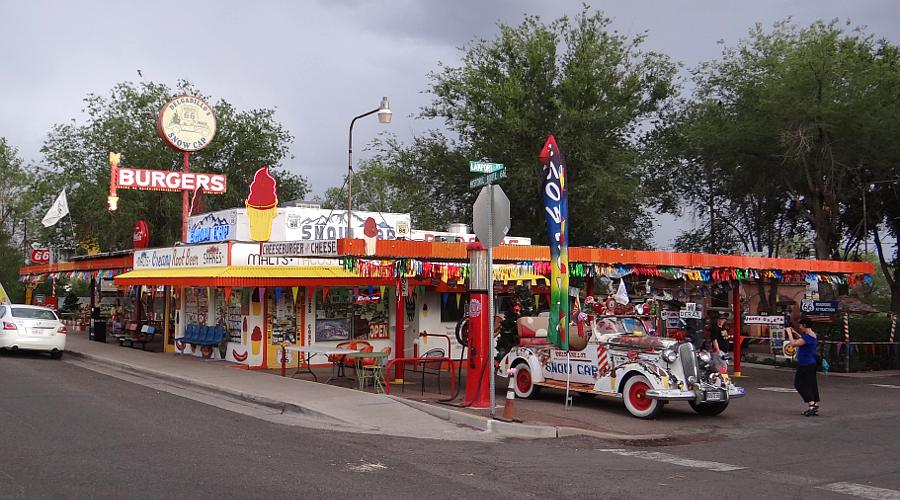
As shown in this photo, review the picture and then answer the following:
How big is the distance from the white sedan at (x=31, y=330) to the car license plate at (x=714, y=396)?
17019 mm

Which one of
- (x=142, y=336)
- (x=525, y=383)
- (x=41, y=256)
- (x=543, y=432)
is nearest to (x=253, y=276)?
(x=525, y=383)

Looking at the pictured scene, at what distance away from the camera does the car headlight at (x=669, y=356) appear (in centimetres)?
1320

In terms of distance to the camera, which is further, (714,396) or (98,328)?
(98,328)

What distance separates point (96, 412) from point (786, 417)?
37.5 ft

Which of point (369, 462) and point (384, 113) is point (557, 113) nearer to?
point (384, 113)

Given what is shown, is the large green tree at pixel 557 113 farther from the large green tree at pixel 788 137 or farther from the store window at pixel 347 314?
the store window at pixel 347 314

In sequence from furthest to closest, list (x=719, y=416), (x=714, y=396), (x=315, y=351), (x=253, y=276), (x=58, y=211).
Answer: (x=58, y=211) → (x=253, y=276) → (x=315, y=351) → (x=719, y=416) → (x=714, y=396)

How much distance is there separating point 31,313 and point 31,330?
2.47 ft

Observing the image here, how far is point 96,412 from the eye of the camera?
12055mm

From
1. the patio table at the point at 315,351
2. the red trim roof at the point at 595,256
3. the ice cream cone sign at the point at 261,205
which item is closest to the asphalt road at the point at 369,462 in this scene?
the patio table at the point at 315,351

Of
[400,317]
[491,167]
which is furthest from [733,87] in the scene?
[491,167]

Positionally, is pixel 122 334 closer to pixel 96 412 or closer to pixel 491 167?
pixel 96 412

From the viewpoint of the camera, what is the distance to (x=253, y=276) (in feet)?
61.6

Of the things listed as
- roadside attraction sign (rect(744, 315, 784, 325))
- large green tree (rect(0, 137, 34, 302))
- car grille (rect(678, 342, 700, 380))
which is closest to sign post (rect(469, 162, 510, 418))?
car grille (rect(678, 342, 700, 380))
